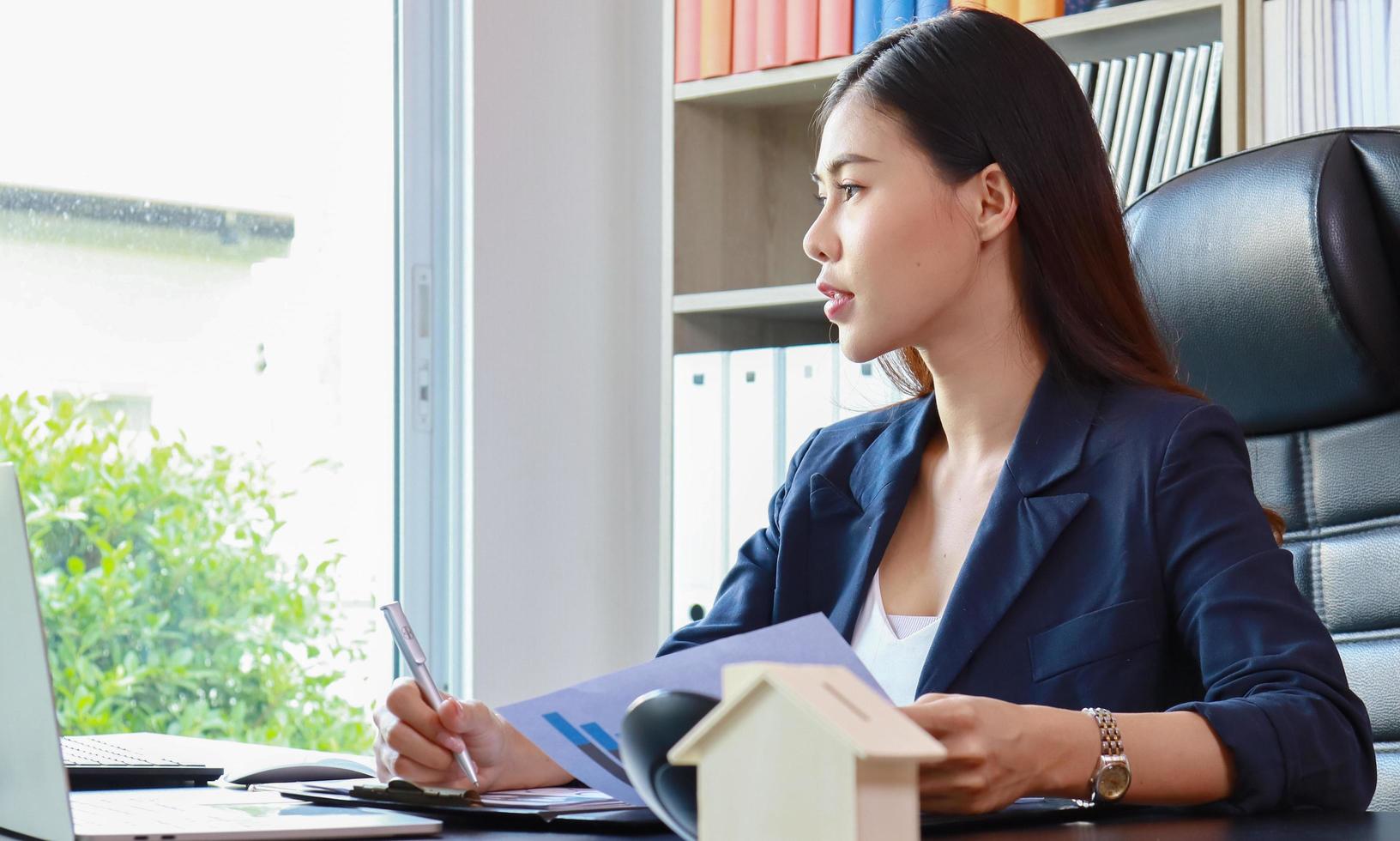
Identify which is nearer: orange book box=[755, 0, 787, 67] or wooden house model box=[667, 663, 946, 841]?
wooden house model box=[667, 663, 946, 841]

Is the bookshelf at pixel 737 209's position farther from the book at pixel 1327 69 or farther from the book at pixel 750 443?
the book at pixel 1327 69

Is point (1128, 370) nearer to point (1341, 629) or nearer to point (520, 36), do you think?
point (1341, 629)

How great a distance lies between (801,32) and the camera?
249 cm

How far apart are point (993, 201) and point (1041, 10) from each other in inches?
40.5

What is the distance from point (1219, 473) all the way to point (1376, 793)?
0.34 m

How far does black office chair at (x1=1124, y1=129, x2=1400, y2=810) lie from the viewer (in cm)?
125

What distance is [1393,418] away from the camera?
130cm

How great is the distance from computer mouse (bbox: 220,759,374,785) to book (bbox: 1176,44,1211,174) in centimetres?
144

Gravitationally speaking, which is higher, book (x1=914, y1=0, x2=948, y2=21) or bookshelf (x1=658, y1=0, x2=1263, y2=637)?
book (x1=914, y1=0, x2=948, y2=21)

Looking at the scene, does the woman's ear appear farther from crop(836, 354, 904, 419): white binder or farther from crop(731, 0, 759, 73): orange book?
crop(731, 0, 759, 73): orange book

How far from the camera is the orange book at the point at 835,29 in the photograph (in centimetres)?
244

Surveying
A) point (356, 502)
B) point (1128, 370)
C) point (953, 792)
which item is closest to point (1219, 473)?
point (1128, 370)

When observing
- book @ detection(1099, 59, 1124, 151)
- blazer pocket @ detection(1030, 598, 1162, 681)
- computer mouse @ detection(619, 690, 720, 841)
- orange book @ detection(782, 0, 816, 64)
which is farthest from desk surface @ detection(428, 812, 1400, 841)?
orange book @ detection(782, 0, 816, 64)

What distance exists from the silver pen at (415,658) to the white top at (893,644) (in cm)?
33
